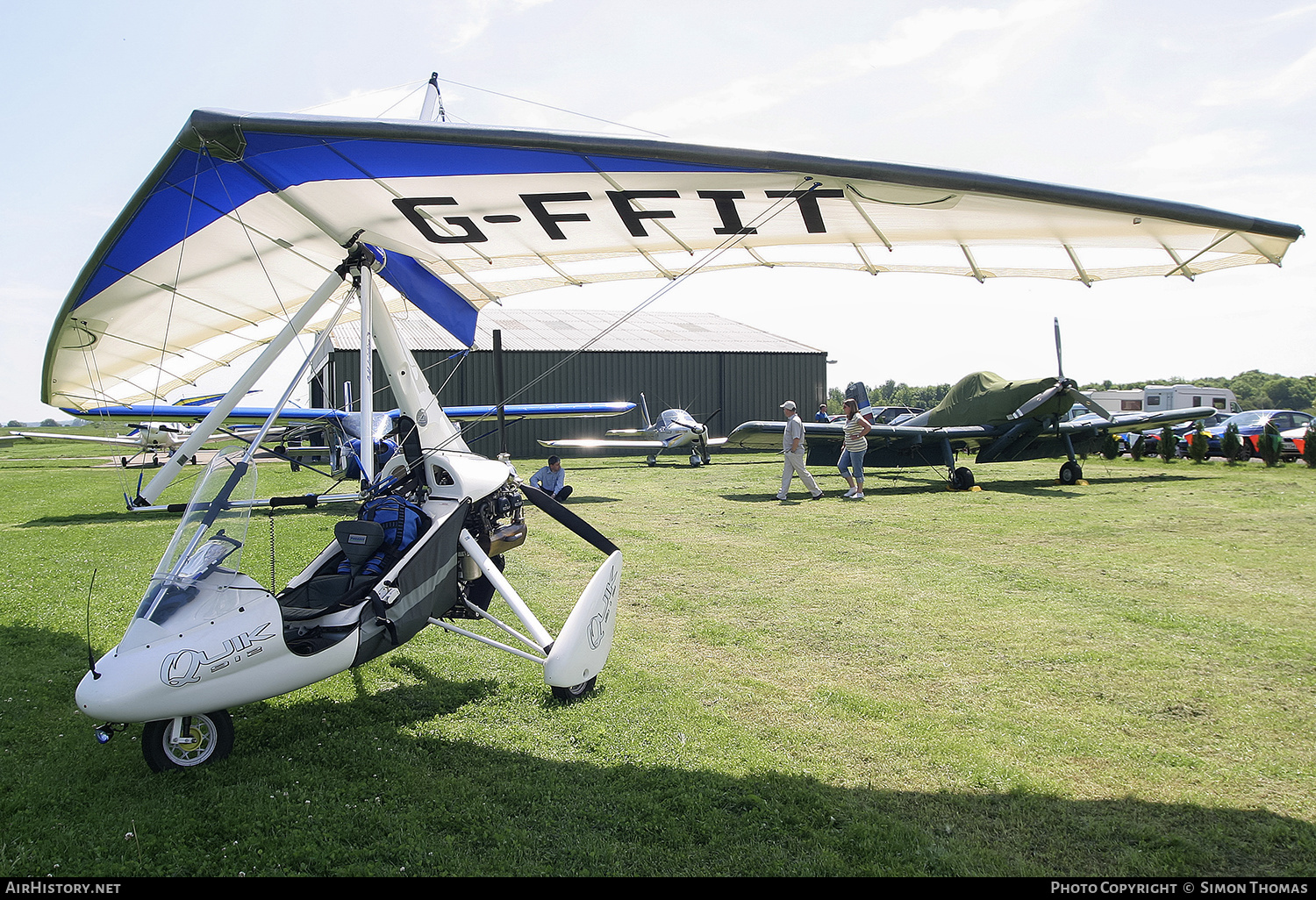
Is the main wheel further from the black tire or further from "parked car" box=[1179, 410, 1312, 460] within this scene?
"parked car" box=[1179, 410, 1312, 460]

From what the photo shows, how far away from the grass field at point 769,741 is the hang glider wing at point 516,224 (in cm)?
224

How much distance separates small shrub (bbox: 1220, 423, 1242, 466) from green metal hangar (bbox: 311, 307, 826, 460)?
58.0 feet

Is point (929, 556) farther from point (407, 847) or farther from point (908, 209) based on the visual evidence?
point (407, 847)

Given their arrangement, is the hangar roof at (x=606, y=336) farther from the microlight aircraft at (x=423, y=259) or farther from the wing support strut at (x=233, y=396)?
the wing support strut at (x=233, y=396)

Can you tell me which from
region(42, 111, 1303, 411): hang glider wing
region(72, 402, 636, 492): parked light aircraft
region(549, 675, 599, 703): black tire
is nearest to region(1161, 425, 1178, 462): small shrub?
region(72, 402, 636, 492): parked light aircraft

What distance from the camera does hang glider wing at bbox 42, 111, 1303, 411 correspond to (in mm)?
3854

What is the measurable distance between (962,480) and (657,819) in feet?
45.1

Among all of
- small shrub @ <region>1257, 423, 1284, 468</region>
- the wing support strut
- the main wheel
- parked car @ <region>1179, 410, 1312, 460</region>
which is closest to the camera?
the main wheel

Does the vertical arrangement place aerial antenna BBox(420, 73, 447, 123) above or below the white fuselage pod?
above

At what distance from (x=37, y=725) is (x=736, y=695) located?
13.3 ft

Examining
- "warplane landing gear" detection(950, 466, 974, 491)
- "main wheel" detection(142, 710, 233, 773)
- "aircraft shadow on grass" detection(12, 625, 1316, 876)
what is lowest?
"warplane landing gear" detection(950, 466, 974, 491)

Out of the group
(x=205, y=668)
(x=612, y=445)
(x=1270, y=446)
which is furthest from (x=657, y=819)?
(x=1270, y=446)

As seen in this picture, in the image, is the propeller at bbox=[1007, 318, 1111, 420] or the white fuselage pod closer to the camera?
the white fuselage pod

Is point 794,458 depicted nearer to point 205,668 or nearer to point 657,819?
point 657,819
